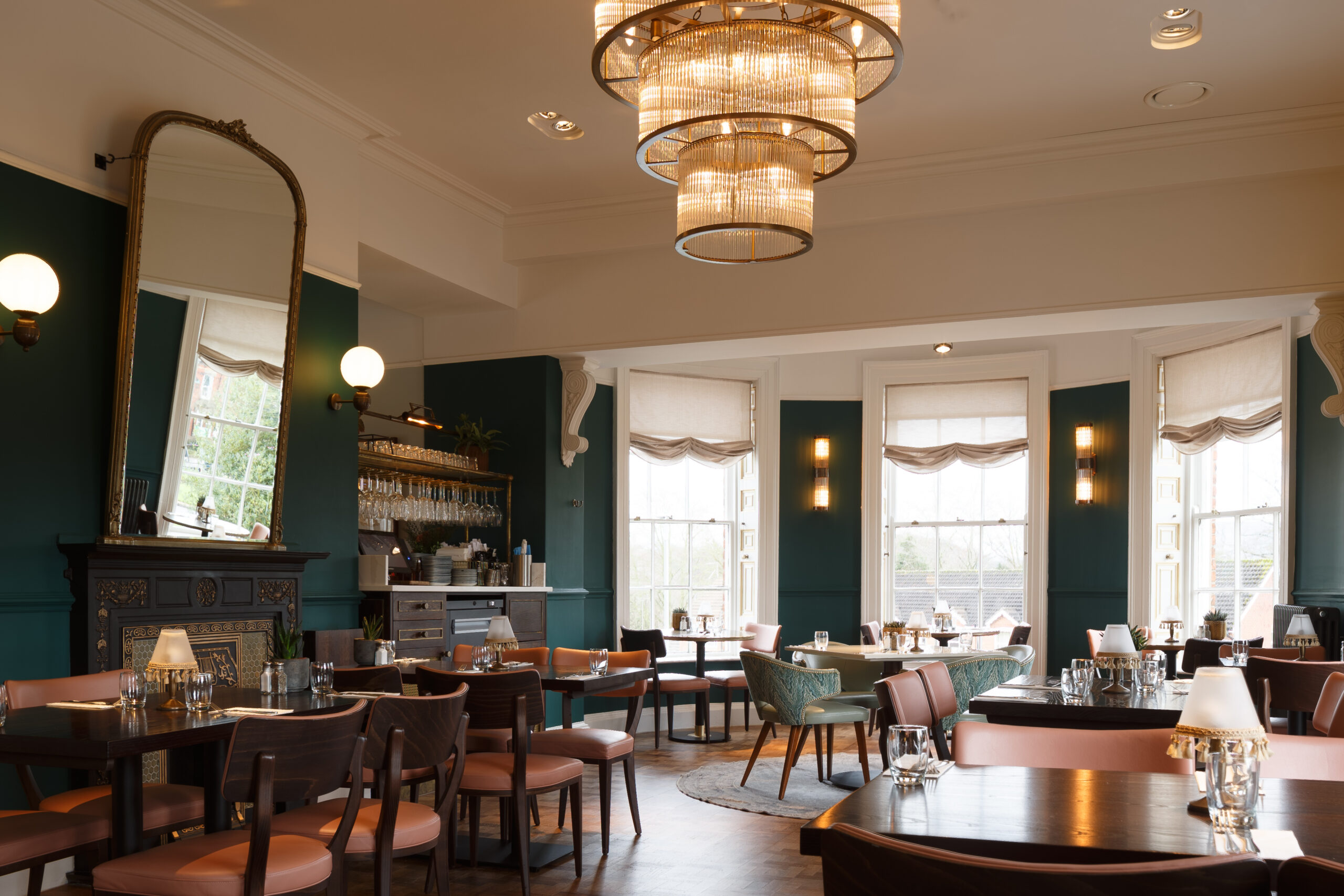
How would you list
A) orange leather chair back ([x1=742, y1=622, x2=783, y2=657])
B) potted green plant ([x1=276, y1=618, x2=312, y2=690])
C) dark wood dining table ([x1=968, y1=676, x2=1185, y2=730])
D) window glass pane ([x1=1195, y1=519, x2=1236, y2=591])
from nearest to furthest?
1. dark wood dining table ([x1=968, y1=676, x2=1185, y2=730])
2. potted green plant ([x1=276, y1=618, x2=312, y2=690])
3. window glass pane ([x1=1195, y1=519, x2=1236, y2=591])
4. orange leather chair back ([x1=742, y1=622, x2=783, y2=657])

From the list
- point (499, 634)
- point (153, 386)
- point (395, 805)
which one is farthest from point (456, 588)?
point (395, 805)

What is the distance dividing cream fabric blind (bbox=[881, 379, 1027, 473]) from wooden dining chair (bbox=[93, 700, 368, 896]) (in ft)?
26.6

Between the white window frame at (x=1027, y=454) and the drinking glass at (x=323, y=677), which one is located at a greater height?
the white window frame at (x=1027, y=454)

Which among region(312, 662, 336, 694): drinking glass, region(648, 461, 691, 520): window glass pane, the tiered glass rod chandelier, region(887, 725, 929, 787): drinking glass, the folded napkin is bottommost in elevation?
region(312, 662, 336, 694): drinking glass

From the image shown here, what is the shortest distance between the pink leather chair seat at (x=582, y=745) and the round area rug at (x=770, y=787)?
1.22m

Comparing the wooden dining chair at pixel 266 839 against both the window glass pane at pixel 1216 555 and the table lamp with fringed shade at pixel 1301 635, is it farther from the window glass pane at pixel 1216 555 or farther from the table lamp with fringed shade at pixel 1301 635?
the window glass pane at pixel 1216 555

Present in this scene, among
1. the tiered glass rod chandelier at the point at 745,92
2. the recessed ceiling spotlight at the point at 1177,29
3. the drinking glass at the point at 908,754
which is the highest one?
the recessed ceiling spotlight at the point at 1177,29

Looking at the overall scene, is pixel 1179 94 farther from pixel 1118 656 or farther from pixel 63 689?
pixel 63 689

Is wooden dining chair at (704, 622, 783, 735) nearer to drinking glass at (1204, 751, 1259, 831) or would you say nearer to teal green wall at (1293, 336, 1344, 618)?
teal green wall at (1293, 336, 1344, 618)

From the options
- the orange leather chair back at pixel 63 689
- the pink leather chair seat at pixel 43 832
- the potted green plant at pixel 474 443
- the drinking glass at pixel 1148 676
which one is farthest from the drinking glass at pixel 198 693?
the potted green plant at pixel 474 443

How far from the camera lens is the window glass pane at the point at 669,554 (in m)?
10.2

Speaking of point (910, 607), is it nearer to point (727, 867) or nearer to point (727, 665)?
point (727, 665)

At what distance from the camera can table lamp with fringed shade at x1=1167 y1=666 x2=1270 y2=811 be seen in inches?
89.0

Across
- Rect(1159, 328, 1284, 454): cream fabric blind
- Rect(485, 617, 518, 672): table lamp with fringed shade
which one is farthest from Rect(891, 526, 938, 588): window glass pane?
Rect(485, 617, 518, 672): table lamp with fringed shade
